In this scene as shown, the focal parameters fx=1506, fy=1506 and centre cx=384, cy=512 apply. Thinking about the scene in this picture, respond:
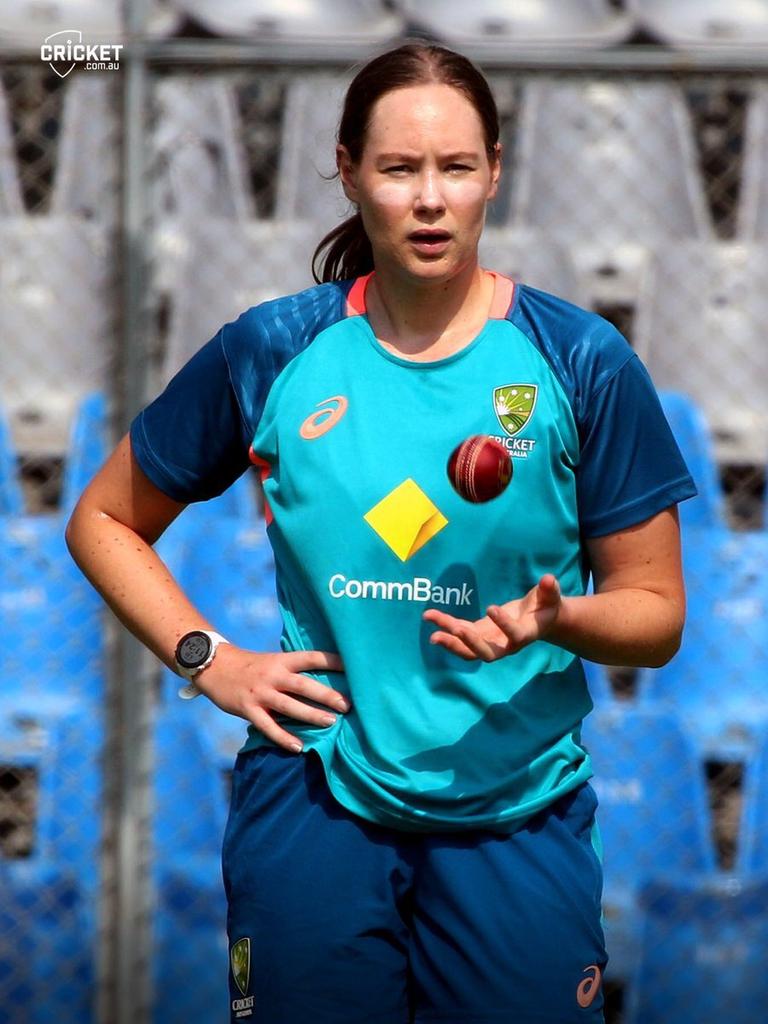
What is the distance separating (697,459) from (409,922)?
2.47 meters

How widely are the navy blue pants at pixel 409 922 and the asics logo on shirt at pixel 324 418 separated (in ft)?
1.20

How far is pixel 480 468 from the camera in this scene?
5.05 feet

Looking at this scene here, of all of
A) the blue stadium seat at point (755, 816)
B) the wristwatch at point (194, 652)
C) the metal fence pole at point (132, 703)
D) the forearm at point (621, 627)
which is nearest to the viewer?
the forearm at point (621, 627)

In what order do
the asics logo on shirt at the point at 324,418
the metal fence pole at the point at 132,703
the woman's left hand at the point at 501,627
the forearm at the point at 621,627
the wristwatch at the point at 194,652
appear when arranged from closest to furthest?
1. the woman's left hand at the point at 501,627
2. the forearm at the point at 621,627
3. the asics logo on shirt at the point at 324,418
4. the wristwatch at the point at 194,652
5. the metal fence pole at the point at 132,703

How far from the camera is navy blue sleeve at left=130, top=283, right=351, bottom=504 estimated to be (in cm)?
175

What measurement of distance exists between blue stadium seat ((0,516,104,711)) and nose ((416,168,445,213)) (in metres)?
2.35

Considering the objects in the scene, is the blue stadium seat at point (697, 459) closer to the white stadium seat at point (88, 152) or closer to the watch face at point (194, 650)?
the white stadium seat at point (88, 152)

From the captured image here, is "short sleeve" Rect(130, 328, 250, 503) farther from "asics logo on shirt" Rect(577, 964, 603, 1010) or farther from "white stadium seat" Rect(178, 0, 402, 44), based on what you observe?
"white stadium seat" Rect(178, 0, 402, 44)

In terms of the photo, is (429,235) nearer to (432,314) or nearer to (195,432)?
(432,314)

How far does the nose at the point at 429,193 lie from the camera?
1.63 m

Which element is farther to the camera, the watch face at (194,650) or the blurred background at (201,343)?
the blurred background at (201,343)

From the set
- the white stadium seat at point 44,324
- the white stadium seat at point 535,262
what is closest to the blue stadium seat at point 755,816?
the white stadium seat at point 535,262

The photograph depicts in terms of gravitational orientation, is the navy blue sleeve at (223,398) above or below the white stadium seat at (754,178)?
below

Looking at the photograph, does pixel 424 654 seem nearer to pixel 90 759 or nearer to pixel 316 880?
pixel 316 880
